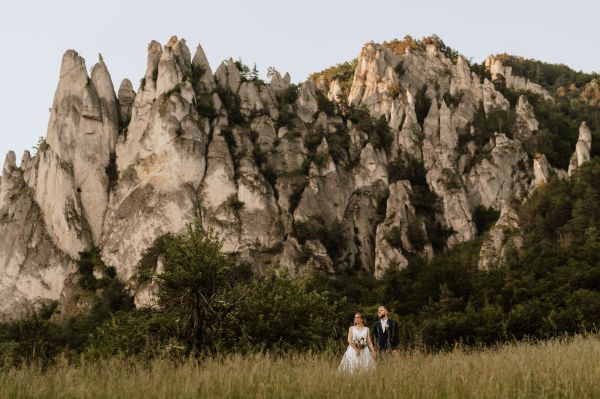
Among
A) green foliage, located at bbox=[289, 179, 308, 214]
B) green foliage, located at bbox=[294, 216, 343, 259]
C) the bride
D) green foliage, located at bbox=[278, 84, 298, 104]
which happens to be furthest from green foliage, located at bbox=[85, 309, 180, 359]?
green foliage, located at bbox=[278, 84, 298, 104]

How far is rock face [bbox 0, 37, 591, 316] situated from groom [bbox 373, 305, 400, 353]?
51.1m

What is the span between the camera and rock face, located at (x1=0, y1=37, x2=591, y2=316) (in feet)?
236

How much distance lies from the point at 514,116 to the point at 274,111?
28367 mm

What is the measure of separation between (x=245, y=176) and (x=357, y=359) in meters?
64.0

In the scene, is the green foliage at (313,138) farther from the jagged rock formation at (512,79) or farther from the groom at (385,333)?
the groom at (385,333)

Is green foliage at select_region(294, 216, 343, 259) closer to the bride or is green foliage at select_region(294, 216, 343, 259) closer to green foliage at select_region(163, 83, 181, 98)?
green foliage at select_region(163, 83, 181, 98)

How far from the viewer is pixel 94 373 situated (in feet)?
26.4

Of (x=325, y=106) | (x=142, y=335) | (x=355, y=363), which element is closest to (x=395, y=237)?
(x=325, y=106)

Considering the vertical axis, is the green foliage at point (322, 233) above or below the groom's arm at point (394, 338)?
above

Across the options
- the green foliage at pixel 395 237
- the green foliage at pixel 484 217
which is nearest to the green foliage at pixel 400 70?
the green foliage at pixel 484 217

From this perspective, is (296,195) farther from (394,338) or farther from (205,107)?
(394,338)

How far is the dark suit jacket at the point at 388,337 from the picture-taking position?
43.7 feet

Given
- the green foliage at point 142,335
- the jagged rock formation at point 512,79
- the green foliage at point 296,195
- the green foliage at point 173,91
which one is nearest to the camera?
the green foliage at point 142,335

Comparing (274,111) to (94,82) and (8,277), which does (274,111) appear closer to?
(94,82)
